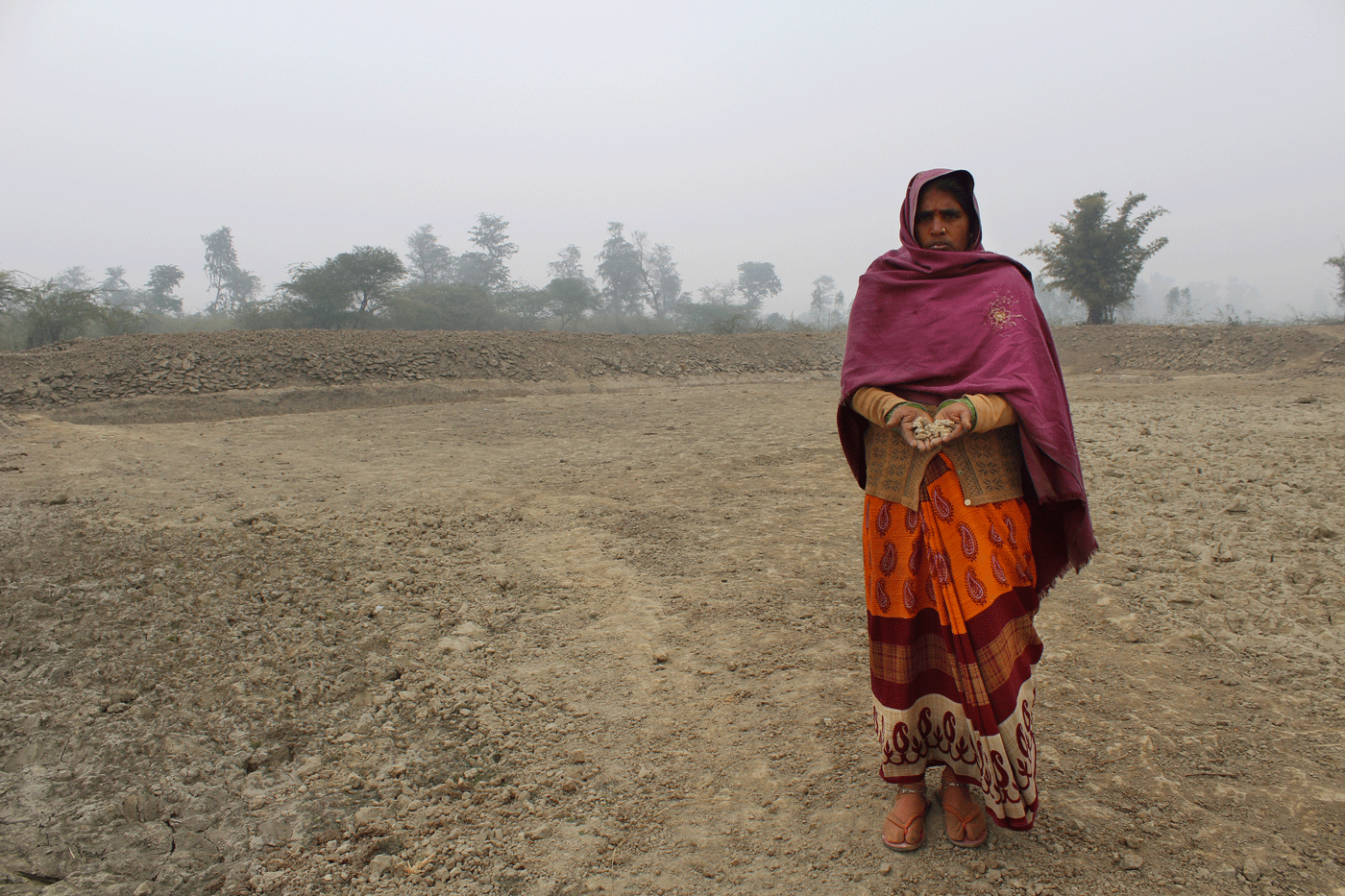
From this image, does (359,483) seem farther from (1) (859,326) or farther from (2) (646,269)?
(2) (646,269)

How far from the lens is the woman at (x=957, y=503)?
1665 millimetres

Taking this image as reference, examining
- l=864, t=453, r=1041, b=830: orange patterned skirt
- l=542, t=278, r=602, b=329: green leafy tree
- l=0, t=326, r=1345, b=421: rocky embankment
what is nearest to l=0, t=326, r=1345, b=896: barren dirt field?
l=864, t=453, r=1041, b=830: orange patterned skirt

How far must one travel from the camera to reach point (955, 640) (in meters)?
1.67

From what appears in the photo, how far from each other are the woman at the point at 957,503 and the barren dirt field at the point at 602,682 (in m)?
0.32

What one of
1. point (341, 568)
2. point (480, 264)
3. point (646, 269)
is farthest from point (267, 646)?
point (646, 269)

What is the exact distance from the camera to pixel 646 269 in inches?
1976

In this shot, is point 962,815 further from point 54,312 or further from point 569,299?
point 569,299

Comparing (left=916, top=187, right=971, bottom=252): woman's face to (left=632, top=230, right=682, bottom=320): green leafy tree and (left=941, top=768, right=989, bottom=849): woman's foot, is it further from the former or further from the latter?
(left=632, top=230, right=682, bottom=320): green leafy tree

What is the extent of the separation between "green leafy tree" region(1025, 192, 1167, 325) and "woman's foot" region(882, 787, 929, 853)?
72.7 ft

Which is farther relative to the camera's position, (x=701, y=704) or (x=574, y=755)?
(x=701, y=704)

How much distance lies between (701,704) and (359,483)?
431 cm

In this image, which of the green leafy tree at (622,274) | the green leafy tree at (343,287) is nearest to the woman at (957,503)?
the green leafy tree at (343,287)

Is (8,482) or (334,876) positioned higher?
(8,482)

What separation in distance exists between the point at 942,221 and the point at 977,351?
39 cm
